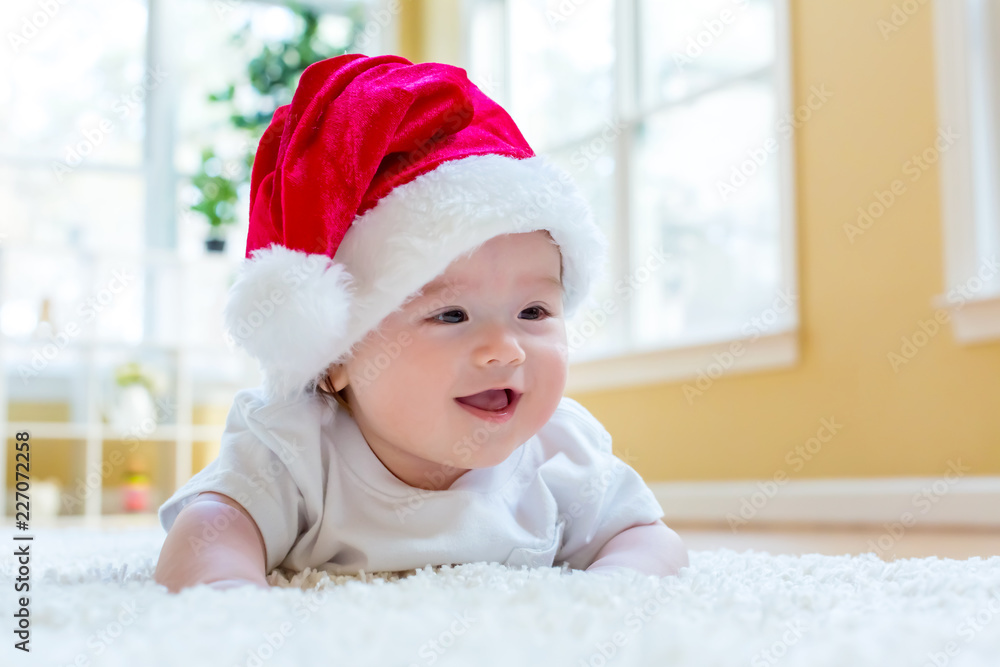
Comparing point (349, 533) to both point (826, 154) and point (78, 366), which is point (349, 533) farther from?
point (78, 366)

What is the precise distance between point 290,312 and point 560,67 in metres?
3.22

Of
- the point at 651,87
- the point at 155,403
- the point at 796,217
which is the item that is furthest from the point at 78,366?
the point at 796,217

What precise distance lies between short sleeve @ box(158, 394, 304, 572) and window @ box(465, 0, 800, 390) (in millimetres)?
1993

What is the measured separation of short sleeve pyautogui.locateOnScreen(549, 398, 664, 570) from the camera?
1.11m

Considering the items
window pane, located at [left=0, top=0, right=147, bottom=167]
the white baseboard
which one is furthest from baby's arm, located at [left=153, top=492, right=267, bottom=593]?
window pane, located at [left=0, top=0, right=147, bottom=167]

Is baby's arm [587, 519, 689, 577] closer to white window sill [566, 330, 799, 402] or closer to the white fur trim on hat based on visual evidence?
the white fur trim on hat

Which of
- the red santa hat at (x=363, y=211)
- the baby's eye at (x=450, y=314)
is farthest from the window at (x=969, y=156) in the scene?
the baby's eye at (x=450, y=314)

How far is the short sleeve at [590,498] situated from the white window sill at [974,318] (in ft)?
4.58

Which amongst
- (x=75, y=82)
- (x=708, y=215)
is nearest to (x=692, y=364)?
(x=708, y=215)

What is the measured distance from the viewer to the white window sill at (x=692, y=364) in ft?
9.09

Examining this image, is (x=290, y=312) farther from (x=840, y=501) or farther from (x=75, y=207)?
(x=75, y=207)

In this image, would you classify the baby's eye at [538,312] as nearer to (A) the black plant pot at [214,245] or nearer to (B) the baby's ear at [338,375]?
A: (B) the baby's ear at [338,375]

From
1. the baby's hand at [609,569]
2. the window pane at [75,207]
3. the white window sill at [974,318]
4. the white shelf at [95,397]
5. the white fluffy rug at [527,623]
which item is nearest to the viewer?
the white fluffy rug at [527,623]

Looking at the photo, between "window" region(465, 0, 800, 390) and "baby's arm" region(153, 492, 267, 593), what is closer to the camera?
"baby's arm" region(153, 492, 267, 593)
